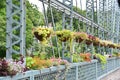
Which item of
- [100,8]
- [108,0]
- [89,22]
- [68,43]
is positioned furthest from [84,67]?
[108,0]

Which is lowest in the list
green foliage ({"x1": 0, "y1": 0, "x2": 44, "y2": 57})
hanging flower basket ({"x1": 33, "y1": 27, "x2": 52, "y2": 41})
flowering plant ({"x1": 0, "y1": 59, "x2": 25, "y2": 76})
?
flowering plant ({"x1": 0, "y1": 59, "x2": 25, "y2": 76})

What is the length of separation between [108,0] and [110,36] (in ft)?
14.6

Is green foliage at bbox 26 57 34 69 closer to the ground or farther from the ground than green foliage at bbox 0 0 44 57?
closer to the ground

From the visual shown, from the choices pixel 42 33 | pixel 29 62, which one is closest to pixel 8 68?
pixel 29 62

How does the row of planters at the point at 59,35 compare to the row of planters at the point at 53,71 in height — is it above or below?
above

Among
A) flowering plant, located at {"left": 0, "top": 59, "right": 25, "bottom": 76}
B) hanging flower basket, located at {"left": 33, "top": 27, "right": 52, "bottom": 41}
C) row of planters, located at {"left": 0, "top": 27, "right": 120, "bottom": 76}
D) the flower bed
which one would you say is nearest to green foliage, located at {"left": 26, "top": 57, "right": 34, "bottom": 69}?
row of planters, located at {"left": 0, "top": 27, "right": 120, "bottom": 76}

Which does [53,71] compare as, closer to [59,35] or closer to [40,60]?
[40,60]

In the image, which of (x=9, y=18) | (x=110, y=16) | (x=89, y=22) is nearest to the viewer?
(x=9, y=18)

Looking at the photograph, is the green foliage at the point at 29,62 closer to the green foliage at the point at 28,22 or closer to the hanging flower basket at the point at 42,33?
the hanging flower basket at the point at 42,33

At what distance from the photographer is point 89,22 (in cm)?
2156

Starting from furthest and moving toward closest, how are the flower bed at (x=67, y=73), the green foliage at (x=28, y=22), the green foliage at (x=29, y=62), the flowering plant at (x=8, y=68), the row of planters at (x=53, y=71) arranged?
the green foliage at (x=28, y=22) → the green foliage at (x=29, y=62) → the flower bed at (x=67, y=73) → the row of planters at (x=53, y=71) → the flowering plant at (x=8, y=68)

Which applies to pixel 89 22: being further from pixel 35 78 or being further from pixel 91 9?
pixel 35 78

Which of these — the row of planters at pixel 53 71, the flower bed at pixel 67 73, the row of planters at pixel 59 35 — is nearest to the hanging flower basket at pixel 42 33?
the row of planters at pixel 59 35

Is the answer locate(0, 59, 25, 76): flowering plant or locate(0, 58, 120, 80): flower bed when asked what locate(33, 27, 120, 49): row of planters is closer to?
locate(0, 58, 120, 80): flower bed
